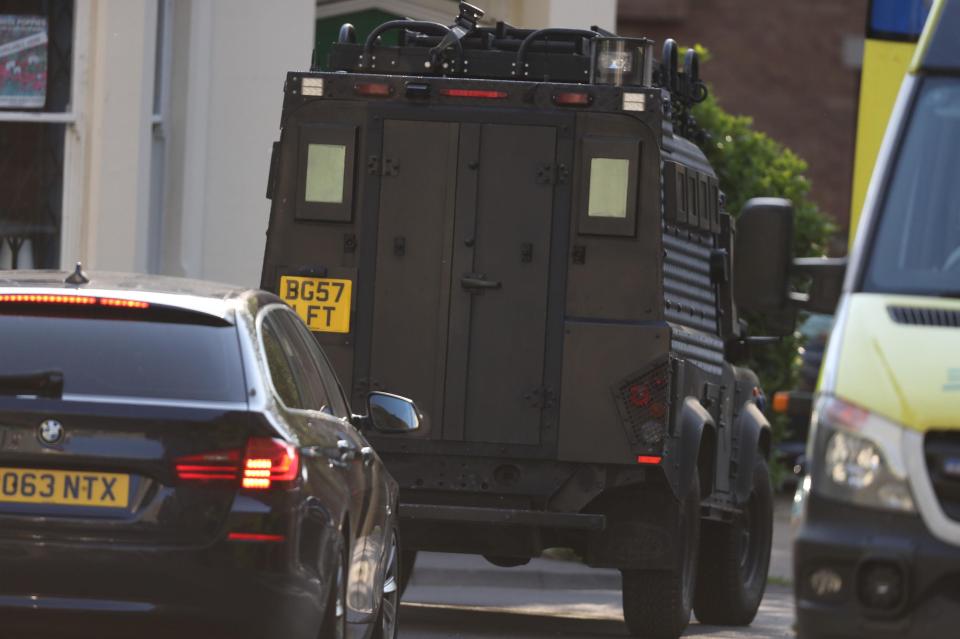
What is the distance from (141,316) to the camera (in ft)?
24.6

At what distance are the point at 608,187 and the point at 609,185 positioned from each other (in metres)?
0.01

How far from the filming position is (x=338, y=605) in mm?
7836

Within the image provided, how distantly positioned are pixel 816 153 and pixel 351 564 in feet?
89.4

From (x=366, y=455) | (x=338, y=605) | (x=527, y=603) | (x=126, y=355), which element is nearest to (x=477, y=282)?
(x=366, y=455)

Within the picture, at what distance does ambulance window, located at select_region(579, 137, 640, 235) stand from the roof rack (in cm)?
38

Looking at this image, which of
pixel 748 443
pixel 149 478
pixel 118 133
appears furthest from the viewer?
pixel 118 133

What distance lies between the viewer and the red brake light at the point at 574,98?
11.5 meters

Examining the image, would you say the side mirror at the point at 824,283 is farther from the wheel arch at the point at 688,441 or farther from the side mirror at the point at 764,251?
the wheel arch at the point at 688,441

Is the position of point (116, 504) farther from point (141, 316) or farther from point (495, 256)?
point (495, 256)

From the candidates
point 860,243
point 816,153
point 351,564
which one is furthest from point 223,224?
point 816,153

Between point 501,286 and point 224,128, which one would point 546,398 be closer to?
point 501,286

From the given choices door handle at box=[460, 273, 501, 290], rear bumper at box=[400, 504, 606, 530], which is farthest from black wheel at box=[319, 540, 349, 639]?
door handle at box=[460, 273, 501, 290]

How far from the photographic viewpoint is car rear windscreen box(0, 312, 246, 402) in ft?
24.1

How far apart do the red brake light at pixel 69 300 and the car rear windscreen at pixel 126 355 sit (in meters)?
0.04
